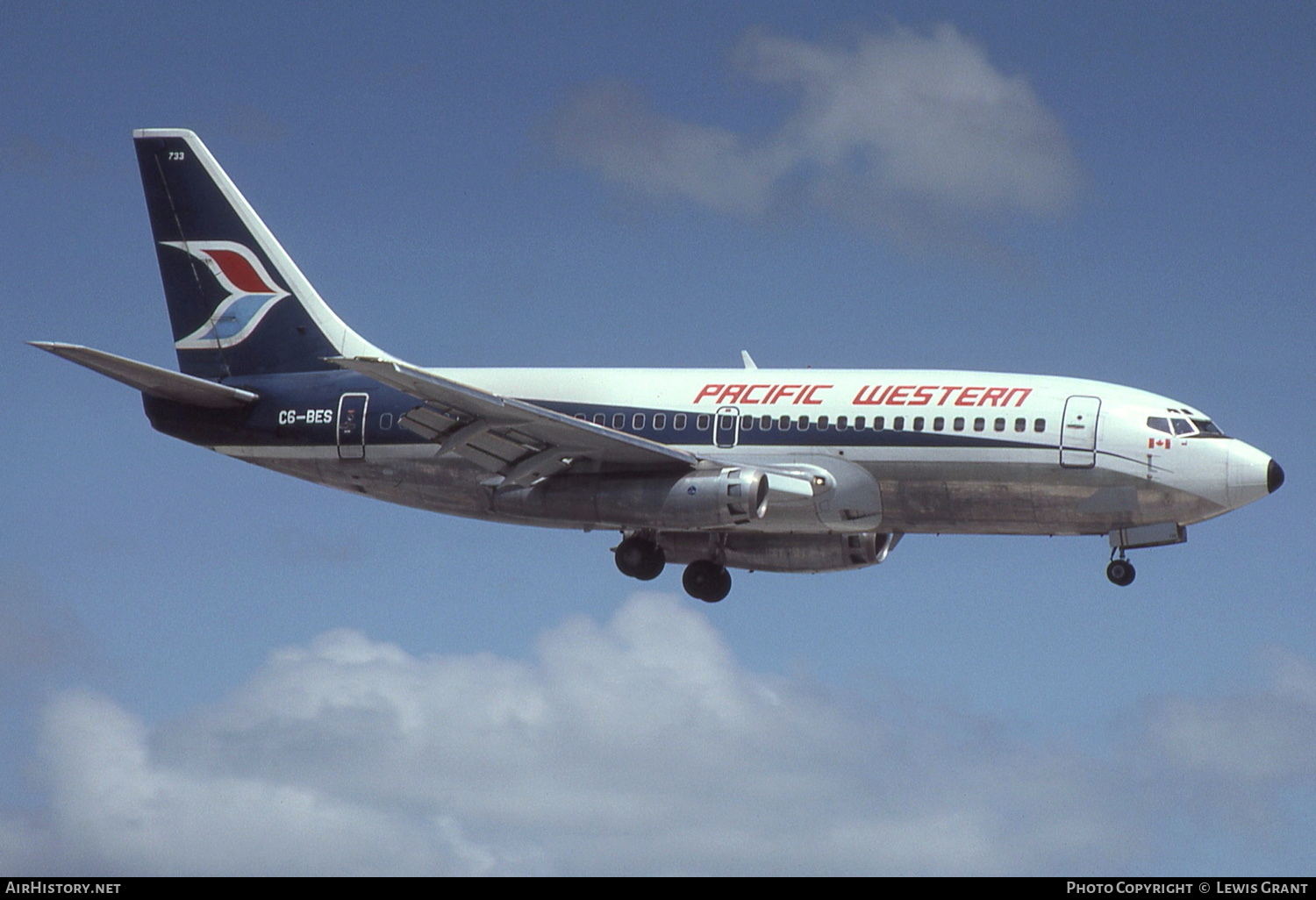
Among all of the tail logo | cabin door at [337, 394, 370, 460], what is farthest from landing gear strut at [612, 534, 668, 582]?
the tail logo

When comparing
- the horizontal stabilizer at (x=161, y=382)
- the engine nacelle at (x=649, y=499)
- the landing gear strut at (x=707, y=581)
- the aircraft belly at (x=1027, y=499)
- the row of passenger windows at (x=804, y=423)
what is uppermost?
the horizontal stabilizer at (x=161, y=382)

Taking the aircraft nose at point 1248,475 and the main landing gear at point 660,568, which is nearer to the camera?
the aircraft nose at point 1248,475

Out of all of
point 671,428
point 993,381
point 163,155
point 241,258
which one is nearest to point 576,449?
point 671,428

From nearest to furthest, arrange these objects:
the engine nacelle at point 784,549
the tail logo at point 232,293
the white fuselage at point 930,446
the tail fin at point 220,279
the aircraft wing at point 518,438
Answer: the aircraft wing at point 518,438, the white fuselage at point 930,446, the engine nacelle at point 784,549, the tail fin at point 220,279, the tail logo at point 232,293

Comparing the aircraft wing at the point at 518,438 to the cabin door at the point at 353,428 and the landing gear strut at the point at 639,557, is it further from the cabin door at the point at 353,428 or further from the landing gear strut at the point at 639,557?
the landing gear strut at the point at 639,557

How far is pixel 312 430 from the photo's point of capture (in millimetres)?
47938

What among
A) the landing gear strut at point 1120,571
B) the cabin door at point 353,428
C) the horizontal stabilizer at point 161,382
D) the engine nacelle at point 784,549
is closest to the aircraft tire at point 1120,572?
the landing gear strut at point 1120,571

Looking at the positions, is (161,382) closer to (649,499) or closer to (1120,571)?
(649,499)

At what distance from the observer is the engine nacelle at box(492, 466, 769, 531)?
41562 millimetres

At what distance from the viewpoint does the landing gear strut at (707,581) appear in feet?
162

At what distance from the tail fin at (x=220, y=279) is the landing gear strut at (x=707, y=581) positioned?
11.1 m

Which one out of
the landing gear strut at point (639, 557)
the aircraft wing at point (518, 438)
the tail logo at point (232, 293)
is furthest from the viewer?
the tail logo at point (232, 293)
